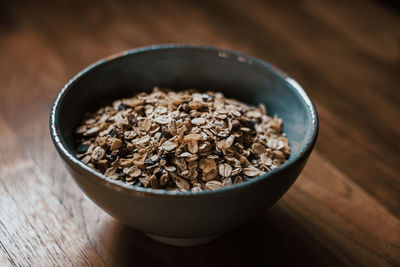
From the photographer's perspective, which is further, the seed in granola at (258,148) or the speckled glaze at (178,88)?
the seed in granola at (258,148)

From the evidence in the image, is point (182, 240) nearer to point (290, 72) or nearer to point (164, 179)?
point (164, 179)

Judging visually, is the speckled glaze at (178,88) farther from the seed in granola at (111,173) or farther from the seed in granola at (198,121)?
the seed in granola at (198,121)

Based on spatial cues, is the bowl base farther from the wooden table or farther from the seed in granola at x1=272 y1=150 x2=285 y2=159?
the seed in granola at x1=272 y1=150 x2=285 y2=159

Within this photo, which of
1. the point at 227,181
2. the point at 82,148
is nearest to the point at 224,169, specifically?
the point at 227,181

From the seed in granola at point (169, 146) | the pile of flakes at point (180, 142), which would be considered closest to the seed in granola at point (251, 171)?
the pile of flakes at point (180, 142)

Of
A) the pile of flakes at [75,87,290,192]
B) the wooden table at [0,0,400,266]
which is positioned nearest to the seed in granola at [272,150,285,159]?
the pile of flakes at [75,87,290,192]

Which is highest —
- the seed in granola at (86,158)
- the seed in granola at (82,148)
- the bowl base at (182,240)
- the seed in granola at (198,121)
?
the seed in granola at (198,121)

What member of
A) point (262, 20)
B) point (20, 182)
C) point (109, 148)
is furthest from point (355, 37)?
point (20, 182)

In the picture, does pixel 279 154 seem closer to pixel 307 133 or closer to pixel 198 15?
pixel 307 133
